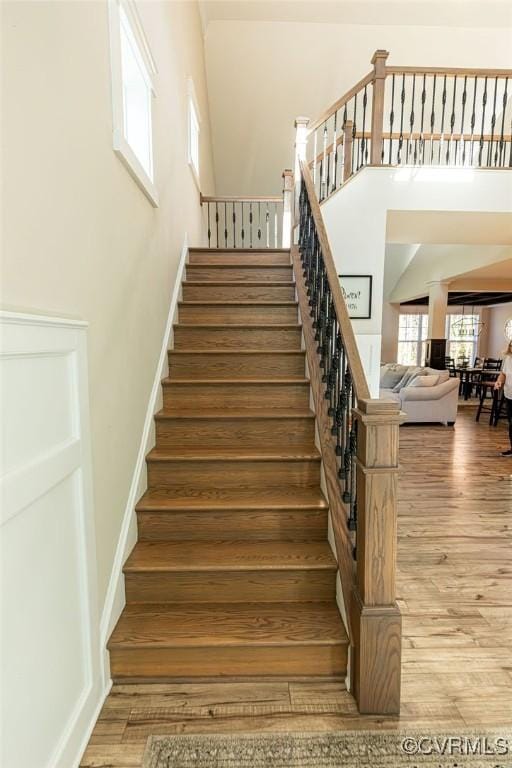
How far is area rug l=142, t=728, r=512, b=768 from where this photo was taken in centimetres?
131

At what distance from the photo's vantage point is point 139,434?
2.16 m

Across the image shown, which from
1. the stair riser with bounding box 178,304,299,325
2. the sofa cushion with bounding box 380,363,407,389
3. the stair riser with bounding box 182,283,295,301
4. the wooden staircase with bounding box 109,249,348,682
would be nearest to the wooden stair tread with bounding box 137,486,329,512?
the wooden staircase with bounding box 109,249,348,682

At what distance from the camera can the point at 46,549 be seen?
116cm

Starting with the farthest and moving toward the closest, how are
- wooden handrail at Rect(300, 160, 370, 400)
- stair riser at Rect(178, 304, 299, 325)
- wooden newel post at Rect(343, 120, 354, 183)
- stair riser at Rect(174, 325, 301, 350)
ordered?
1. wooden newel post at Rect(343, 120, 354, 183)
2. stair riser at Rect(178, 304, 299, 325)
3. stair riser at Rect(174, 325, 301, 350)
4. wooden handrail at Rect(300, 160, 370, 400)

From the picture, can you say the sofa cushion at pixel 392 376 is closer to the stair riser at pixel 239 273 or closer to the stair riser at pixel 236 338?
the stair riser at pixel 239 273

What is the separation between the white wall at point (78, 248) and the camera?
1.06 meters

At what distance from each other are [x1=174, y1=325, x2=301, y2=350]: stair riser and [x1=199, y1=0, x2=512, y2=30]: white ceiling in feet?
17.0

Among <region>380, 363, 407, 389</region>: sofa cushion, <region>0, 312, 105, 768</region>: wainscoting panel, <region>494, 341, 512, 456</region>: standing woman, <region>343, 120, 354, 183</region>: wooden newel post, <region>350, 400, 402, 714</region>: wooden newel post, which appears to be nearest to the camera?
<region>0, 312, 105, 768</region>: wainscoting panel

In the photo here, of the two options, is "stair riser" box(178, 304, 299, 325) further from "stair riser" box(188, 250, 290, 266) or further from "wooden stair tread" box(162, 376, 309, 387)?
"stair riser" box(188, 250, 290, 266)

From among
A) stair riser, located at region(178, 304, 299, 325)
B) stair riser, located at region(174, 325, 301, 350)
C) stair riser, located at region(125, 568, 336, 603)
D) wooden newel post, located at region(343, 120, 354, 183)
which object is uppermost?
wooden newel post, located at region(343, 120, 354, 183)

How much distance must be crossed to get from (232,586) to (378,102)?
14.1ft

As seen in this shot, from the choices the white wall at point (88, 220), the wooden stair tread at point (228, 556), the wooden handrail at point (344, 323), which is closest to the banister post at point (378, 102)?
the wooden handrail at point (344, 323)

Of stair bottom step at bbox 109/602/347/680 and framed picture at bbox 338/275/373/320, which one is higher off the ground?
framed picture at bbox 338/275/373/320

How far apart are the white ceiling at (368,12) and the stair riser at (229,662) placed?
23.6 feet
